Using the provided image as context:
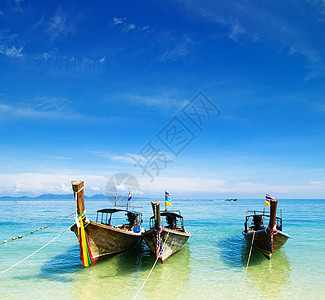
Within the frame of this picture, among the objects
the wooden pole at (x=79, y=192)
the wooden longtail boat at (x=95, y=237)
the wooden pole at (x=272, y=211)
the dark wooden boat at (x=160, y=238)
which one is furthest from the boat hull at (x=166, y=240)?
the wooden pole at (x=272, y=211)

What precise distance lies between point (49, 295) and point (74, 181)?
4.91 metres

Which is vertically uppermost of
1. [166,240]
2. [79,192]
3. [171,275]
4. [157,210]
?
[79,192]

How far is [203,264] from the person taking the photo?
1391cm

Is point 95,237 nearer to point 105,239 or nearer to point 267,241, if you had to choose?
point 105,239

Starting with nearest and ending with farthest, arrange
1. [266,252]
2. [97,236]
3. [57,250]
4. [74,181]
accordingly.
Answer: [74,181] < [97,236] < [266,252] < [57,250]

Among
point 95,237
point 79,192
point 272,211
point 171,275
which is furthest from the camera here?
point 95,237

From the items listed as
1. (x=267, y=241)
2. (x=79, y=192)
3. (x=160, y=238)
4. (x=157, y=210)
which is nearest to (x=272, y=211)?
(x=267, y=241)

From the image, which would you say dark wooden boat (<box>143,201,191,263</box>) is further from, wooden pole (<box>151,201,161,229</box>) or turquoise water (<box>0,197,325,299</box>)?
turquoise water (<box>0,197,325,299</box>)

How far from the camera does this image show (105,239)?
12.8 metres

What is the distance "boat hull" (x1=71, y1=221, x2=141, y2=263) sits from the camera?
39.6 feet

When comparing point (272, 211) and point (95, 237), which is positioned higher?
point (272, 211)

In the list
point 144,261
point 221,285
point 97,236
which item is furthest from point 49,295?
point 221,285

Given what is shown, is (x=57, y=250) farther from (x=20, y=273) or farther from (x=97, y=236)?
(x=97, y=236)

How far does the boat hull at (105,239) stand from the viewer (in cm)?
1207
